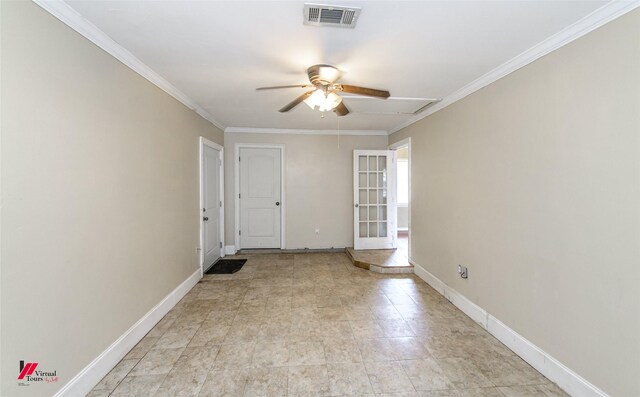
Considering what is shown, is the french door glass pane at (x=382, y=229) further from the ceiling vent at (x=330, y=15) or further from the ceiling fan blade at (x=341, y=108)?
the ceiling vent at (x=330, y=15)

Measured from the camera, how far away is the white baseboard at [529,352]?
1.75m

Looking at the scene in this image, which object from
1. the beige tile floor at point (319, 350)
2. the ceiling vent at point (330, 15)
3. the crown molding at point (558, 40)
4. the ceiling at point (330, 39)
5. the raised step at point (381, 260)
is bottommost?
the beige tile floor at point (319, 350)

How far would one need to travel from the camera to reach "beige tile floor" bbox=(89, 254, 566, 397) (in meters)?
1.86

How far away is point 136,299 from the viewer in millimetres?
2375

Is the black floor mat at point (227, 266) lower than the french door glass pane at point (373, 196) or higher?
lower

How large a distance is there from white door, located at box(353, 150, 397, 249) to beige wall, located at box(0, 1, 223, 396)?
354cm

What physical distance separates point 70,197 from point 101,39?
1138mm

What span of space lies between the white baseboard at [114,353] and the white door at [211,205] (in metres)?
1.22

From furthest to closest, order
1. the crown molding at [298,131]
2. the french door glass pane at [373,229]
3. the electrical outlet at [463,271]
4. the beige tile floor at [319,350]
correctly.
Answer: the french door glass pane at [373,229] → the crown molding at [298,131] → the electrical outlet at [463,271] → the beige tile floor at [319,350]

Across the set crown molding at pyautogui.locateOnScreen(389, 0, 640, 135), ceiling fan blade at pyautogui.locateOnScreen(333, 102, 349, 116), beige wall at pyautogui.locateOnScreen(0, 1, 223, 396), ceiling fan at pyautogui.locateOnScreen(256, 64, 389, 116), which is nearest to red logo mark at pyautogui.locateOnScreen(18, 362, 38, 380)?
beige wall at pyautogui.locateOnScreen(0, 1, 223, 396)

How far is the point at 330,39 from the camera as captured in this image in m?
1.96

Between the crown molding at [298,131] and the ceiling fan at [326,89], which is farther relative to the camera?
the crown molding at [298,131]

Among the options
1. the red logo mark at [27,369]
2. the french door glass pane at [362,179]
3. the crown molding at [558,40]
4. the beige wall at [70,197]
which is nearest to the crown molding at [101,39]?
the beige wall at [70,197]

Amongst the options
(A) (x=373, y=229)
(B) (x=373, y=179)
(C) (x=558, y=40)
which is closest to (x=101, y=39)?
(C) (x=558, y=40)
